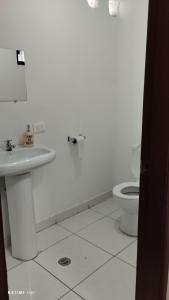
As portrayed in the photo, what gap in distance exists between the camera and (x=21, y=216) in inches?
73.0

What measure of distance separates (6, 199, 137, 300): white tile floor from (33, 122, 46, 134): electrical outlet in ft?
3.25

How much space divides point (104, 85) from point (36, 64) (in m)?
0.90

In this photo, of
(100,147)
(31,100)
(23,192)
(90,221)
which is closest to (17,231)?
(23,192)

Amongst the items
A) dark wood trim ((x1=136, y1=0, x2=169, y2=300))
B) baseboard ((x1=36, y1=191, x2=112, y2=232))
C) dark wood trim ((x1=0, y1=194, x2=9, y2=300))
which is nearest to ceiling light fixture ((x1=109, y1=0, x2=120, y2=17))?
dark wood trim ((x1=136, y1=0, x2=169, y2=300))

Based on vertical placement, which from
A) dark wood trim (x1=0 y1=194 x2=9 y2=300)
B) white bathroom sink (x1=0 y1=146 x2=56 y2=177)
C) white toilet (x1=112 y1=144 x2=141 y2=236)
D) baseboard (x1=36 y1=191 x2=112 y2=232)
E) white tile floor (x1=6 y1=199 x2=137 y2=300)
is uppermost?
white bathroom sink (x1=0 y1=146 x2=56 y2=177)

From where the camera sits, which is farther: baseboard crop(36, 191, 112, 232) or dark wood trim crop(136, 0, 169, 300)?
baseboard crop(36, 191, 112, 232)

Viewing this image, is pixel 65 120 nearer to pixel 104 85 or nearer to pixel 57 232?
pixel 104 85

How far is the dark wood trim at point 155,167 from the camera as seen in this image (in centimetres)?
84

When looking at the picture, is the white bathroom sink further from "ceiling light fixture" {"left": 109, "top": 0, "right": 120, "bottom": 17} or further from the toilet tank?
"ceiling light fixture" {"left": 109, "top": 0, "right": 120, "bottom": 17}

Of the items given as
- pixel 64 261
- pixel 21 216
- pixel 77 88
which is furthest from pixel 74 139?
pixel 64 261

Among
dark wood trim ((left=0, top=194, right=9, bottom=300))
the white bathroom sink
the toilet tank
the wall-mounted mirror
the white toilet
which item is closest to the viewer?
dark wood trim ((left=0, top=194, right=9, bottom=300))

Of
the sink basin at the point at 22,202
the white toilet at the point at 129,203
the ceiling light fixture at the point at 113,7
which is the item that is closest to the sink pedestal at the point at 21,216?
the sink basin at the point at 22,202

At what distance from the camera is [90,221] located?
8.29 feet

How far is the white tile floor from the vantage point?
1.60 m
